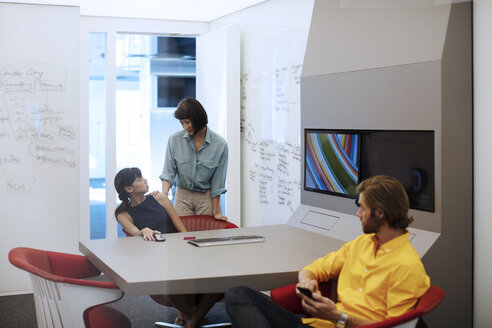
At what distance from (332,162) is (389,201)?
73 cm

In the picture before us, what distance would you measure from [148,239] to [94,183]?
14.9 inches

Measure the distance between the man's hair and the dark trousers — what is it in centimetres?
49

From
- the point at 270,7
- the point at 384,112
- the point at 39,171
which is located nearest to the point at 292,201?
the point at 384,112

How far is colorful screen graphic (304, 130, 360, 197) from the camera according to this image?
2471 mm

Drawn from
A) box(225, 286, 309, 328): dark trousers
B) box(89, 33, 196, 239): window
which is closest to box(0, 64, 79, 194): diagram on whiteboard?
box(89, 33, 196, 239): window

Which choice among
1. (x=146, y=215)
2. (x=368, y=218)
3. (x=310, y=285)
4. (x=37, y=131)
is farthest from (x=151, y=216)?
(x=368, y=218)

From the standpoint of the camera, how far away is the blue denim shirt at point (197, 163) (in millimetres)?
2553

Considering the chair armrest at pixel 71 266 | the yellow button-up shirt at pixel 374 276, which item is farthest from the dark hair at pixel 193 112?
the yellow button-up shirt at pixel 374 276

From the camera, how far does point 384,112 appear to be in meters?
2.43

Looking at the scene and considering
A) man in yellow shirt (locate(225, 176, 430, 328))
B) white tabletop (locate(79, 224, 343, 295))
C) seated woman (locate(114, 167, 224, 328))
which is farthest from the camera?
seated woman (locate(114, 167, 224, 328))

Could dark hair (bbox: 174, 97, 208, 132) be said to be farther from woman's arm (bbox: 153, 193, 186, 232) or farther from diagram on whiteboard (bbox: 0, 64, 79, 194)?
diagram on whiteboard (bbox: 0, 64, 79, 194)

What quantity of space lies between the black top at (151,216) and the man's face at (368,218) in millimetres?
1010

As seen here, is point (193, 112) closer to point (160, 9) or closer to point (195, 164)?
point (195, 164)

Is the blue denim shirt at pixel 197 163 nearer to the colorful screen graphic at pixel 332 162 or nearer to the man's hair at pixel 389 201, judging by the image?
the colorful screen graphic at pixel 332 162
